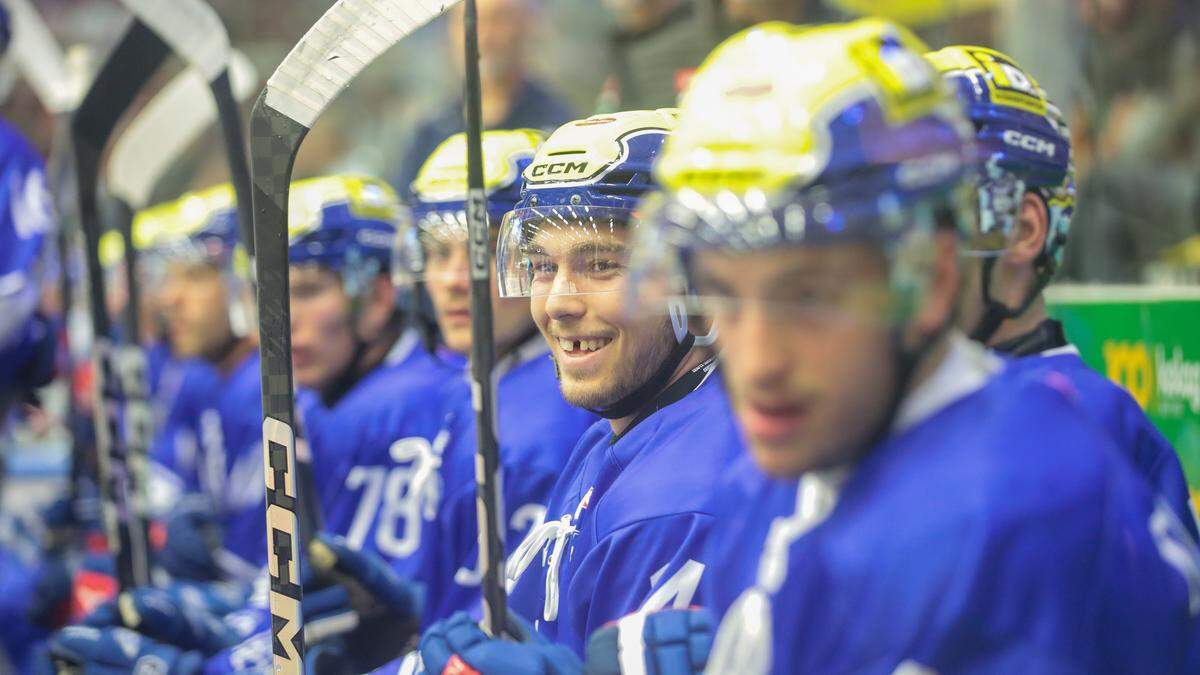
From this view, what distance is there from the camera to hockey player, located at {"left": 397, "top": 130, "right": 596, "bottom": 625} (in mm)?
2697

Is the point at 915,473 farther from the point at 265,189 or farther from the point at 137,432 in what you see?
the point at 137,432

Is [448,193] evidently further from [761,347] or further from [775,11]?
[761,347]

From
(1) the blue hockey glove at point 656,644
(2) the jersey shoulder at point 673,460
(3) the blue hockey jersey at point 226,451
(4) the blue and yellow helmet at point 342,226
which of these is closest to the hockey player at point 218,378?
(3) the blue hockey jersey at point 226,451

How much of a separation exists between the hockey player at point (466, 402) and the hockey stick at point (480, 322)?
0.43m

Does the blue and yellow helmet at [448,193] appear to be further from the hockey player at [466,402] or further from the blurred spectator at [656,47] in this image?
the blurred spectator at [656,47]

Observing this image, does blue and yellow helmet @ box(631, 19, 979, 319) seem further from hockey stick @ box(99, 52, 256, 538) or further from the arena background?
hockey stick @ box(99, 52, 256, 538)

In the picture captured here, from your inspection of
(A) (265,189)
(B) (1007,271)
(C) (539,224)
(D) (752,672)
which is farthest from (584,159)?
(D) (752,672)

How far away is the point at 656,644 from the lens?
1.62m

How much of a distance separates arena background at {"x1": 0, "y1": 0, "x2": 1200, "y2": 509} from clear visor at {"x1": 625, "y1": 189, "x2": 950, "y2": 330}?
1.95 metres

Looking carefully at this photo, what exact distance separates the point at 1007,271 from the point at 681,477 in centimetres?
61

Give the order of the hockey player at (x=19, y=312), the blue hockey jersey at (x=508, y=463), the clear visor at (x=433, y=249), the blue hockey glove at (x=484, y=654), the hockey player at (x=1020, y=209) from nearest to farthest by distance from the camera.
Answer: the blue hockey glove at (x=484, y=654) < the hockey player at (x=1020, y=209) < the blue hockey jersey at (x=508, y=463) < the clear visor at (x=433, y=249) < the hockey player at (x=19, y=312)

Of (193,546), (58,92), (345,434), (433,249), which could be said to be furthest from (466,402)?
(58,92)

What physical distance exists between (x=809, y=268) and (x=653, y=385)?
0.92 meters

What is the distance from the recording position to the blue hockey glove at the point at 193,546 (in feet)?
15.8
